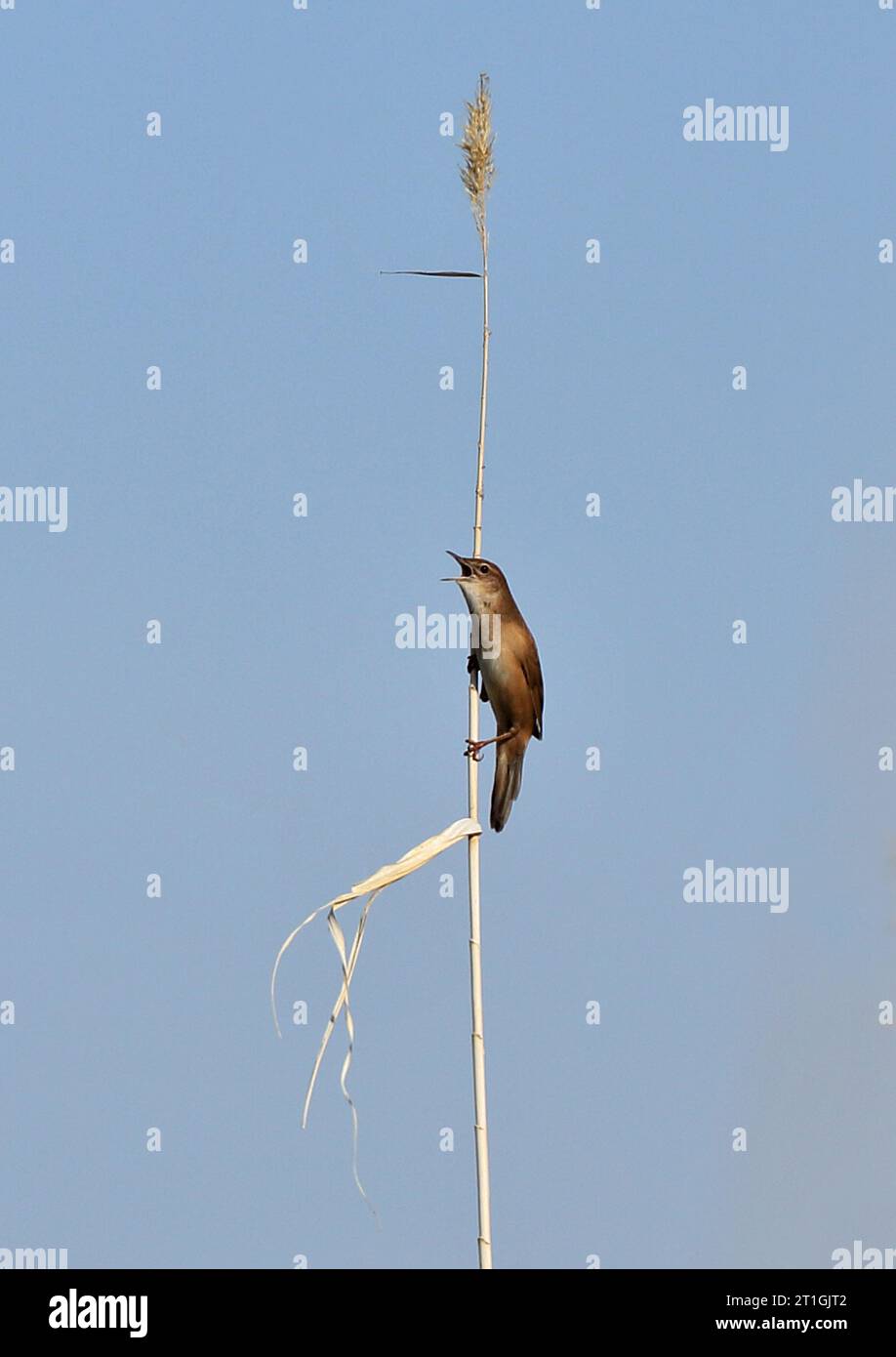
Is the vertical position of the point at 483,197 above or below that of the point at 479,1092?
above

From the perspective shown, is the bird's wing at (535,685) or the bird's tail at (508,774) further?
the bird's tail at (508,774)

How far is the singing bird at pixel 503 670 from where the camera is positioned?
5.98 metres

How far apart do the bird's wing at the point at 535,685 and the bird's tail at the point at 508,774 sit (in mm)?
94

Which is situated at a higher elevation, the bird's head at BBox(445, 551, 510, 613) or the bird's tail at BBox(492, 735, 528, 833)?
the bird's head at BBox(445, 551, 510, 613)

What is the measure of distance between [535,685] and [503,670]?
0.25m

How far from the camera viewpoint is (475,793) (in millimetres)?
4844

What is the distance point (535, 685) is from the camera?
6477mm

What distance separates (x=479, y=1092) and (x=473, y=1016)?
0.62 ft

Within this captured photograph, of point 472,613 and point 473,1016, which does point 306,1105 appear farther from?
point 472,613

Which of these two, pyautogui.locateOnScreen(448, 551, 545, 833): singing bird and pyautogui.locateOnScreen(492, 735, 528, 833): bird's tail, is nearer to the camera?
pyautogui.locateOnScreen(448, 551, 545, 833): singing bird

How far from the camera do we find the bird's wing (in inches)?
248

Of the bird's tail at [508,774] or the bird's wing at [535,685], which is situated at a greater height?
the bird's wing at [535,685]

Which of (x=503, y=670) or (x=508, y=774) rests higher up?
(x=503, y=670)
